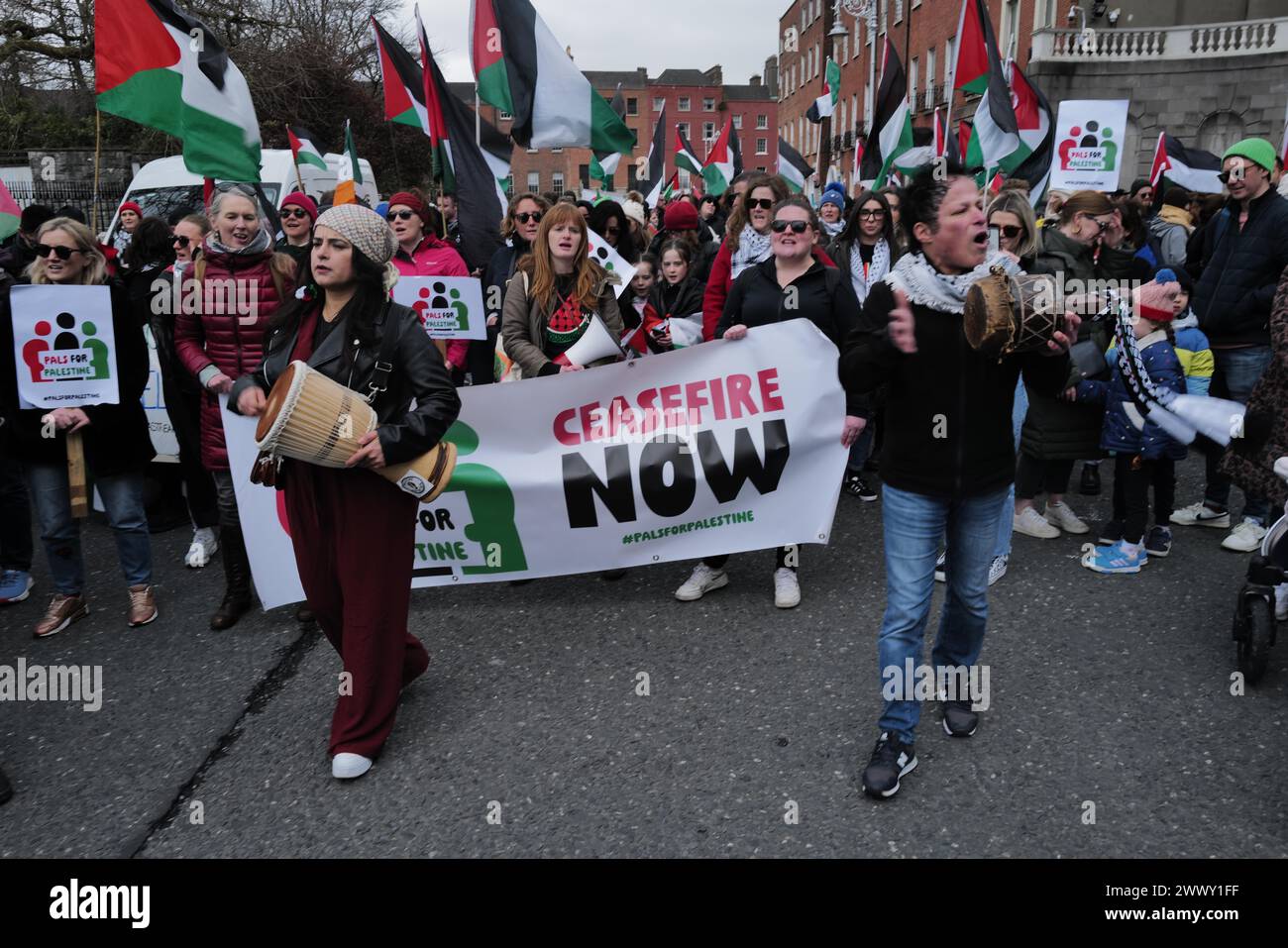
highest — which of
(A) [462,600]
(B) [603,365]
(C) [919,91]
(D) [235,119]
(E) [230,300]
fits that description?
(C) [919,91]

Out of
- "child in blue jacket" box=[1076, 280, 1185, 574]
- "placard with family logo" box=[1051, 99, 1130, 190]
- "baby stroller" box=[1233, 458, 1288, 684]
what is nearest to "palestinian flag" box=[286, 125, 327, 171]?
"placard with family logo" box=[1051, 99, 1130, 190]

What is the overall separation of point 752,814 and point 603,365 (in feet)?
8.52

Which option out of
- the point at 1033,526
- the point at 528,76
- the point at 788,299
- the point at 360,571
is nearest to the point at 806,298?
the point at 788,299

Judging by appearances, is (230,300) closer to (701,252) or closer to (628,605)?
(628,605)

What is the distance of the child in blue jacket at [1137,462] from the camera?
5.27m

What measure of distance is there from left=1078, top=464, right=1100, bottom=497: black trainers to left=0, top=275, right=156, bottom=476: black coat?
6.06 metres

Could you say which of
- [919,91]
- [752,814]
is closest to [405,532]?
[752,814]

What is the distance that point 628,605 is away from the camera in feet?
17.0

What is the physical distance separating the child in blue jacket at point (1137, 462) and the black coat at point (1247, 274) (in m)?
0.99

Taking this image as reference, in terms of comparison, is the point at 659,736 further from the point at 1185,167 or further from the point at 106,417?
the point at 1185,167

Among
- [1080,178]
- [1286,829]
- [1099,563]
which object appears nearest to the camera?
[1286,829]

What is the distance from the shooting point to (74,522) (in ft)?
16.9

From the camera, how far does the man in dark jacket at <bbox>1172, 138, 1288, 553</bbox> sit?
19.4 feet

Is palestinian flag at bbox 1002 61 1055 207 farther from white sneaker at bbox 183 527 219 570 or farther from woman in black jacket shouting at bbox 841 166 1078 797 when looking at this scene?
white sneaker at bbox 183 527 219 570
